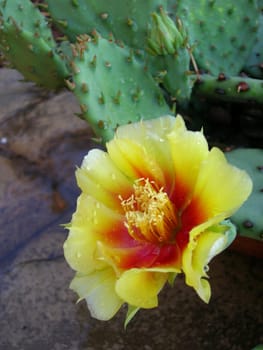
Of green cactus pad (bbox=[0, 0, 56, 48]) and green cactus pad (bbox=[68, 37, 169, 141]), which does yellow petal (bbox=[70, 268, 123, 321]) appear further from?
green cactus pad (bbox=[0, 0, 56, 48])

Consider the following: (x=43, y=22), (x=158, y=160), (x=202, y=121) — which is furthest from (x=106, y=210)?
(x=43, y=22)

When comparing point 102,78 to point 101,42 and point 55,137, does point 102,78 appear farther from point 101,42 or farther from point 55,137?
point 55,137

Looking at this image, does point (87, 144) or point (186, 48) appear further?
point (87, 144)

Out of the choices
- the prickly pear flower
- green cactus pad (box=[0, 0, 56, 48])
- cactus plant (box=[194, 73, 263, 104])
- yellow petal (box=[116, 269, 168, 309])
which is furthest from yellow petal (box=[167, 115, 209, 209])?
green cactus pad (box=[0, 0, 56, 48])

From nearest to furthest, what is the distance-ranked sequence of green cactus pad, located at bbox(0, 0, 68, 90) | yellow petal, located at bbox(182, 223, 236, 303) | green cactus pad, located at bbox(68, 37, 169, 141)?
yellow petal, located at bbox(182, 223, 236, 303)
green cactus pad, located at bbox(68, 37, 169, 141)
green cactus pad, located at bbox(0, 0, 68, 90)

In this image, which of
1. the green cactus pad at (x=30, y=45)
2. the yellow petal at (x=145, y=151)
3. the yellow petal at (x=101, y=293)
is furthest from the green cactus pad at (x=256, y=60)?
the yellow petal at (x=101, y=293)

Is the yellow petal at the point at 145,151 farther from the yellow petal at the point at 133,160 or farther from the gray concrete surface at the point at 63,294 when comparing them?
the gray concrete surface at the point at 63,294
